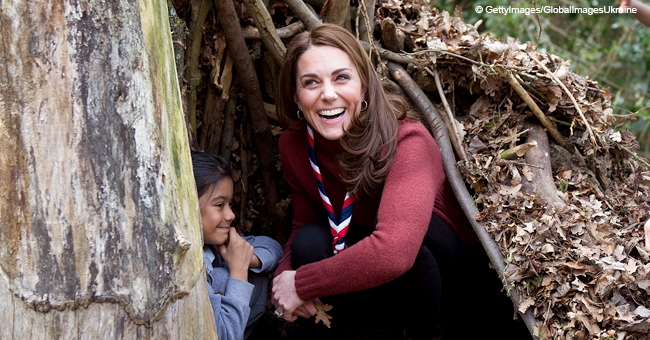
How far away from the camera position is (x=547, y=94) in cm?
274

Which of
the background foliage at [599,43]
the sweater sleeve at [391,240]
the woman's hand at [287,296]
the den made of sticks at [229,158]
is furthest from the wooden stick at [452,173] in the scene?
the background foliage at [599,43]

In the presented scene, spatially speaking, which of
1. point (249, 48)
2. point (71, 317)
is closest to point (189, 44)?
point (249, 48)

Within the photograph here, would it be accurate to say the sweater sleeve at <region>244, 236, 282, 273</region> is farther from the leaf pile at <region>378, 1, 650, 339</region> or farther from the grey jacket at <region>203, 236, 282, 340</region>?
the leaf pile at <region>378, 1, 650, 339</region>

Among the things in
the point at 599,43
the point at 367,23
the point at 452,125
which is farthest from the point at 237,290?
the point at 599,43

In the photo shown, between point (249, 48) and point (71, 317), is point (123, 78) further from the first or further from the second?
point (249, 48)

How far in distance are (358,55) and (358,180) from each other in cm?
62

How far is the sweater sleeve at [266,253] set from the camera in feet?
8.77

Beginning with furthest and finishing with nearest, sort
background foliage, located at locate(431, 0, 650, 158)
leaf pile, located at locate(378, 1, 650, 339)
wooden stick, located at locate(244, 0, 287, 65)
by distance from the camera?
background foliage, located at locate(431, 0, 650, 158) < wooden stick, located at locate(244, 0, 287, 65) < leaf pile, located at locate(378, 1, 650, 339)

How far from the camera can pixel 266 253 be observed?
2.74 meters

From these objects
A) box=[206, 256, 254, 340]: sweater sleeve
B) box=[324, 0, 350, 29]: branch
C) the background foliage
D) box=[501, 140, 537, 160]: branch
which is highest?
box=[324, 0, 350, 29]: branch

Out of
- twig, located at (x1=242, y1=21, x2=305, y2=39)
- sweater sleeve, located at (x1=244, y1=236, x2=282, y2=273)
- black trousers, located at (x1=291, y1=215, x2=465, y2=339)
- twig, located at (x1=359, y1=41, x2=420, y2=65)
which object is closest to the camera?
black trousers, located at (x1=291, y1=215, x2=465, y2=339)

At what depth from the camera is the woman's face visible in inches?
93.7

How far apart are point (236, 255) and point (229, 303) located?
0.31m

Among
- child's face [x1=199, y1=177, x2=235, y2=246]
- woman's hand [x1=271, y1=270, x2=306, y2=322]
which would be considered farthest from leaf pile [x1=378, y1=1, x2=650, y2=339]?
child's face [x1=199, y1=177, x2=235, y2=246]
